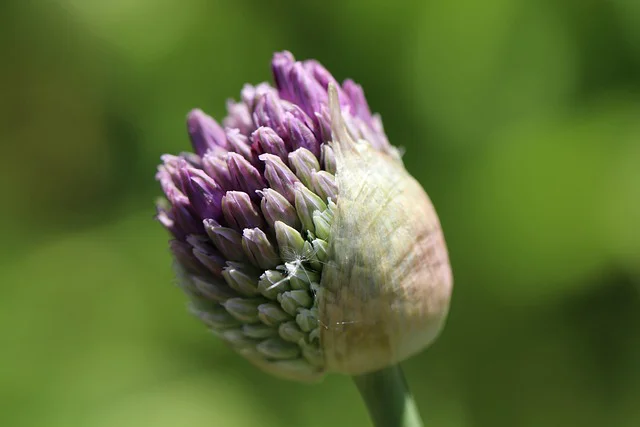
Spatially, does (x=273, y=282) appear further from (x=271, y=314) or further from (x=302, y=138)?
(x=302, y=138)

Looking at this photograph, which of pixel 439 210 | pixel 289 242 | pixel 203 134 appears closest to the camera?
pixel 289 242

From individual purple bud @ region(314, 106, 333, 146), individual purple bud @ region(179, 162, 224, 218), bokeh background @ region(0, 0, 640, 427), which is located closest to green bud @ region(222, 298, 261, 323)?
individual purple bud @ region(179, 162, 224, 218)

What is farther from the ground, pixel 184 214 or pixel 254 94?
pixel 254 94

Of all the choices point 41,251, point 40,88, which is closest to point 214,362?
point 41,251

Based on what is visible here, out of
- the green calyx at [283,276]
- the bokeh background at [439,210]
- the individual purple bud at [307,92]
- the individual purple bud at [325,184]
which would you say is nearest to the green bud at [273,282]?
the green calyx at [283,276]

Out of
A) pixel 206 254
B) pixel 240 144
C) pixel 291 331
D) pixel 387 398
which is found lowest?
pixel 387 398

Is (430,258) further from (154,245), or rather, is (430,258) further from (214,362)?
(154,245)

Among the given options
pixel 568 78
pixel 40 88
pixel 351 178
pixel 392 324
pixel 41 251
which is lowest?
pixel 392 324

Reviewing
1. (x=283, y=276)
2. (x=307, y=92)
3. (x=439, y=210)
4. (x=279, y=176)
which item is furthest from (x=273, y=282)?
(x=439, y=210)
